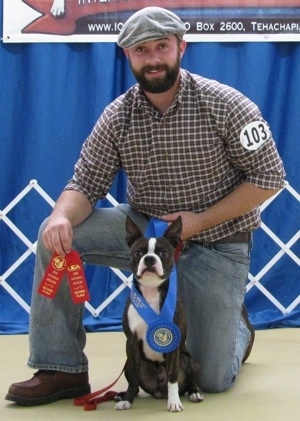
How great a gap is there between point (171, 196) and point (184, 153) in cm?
13

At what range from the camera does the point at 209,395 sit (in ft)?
7.77

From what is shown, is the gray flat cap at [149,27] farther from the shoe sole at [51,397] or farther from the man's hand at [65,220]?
the shoe sole at [51,397]

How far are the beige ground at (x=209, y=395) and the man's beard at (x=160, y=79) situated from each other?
86cm

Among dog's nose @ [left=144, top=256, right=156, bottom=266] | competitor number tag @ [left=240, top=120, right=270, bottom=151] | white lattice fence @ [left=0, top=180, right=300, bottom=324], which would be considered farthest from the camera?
white lattice fence @ [left=0, top=180, right=300, bottom=324]

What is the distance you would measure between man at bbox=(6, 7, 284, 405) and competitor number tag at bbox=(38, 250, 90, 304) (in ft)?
0.11

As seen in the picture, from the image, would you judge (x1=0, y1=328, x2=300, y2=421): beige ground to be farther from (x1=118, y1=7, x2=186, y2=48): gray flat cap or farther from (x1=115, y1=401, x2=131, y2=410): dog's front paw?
(x1=118, y1=7, x2=186, y2=48): gray flat cap

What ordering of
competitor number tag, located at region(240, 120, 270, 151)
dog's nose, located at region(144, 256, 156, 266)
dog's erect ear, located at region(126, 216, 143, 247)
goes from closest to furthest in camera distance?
1. dog's nose, located at region(144, 256, 156, 266)
2. dog's erect ear, located at region(126, 216, 143, 247)
3. competitor number tag, located at region(240, 120, 270, 151)

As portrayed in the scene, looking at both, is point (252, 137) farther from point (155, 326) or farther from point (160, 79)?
point (155, 326)

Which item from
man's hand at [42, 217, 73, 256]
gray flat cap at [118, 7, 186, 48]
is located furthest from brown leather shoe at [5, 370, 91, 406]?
gray flat cap at [118, 7, 186, 48]

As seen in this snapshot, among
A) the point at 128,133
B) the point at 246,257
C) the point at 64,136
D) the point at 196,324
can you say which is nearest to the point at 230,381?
the point at 196,324

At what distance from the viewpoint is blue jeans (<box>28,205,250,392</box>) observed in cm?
230

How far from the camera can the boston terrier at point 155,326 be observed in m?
2.14

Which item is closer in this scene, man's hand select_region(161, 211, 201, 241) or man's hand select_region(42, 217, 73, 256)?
man's hand select_region(42, 217, 73, 256)

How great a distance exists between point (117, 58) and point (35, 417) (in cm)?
209
